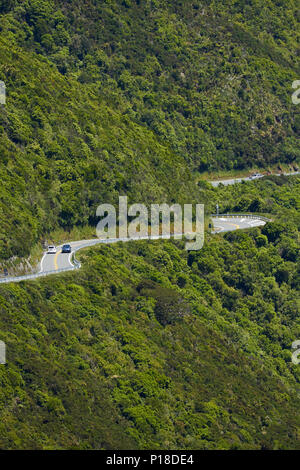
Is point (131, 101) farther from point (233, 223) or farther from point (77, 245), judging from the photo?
point (77, 245)

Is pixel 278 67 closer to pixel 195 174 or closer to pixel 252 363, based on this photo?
pixel 195 174

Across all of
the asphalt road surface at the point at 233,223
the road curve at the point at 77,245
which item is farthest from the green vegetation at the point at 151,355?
the asphalt road surface at the point at 233,223

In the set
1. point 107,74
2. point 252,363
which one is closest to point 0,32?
point 107,74

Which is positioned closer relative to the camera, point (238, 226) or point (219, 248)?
point (219, 248)

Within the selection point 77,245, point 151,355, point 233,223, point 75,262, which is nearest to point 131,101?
point 233,223

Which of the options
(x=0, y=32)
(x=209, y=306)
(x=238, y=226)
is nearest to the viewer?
(x=209, y=306)

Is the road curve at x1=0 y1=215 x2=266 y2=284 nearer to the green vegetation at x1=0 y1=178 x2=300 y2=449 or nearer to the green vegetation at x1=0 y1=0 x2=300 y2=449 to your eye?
the green vegetation at x1=0 y1=178 x2=300 y2=449
